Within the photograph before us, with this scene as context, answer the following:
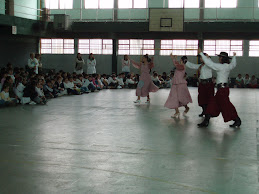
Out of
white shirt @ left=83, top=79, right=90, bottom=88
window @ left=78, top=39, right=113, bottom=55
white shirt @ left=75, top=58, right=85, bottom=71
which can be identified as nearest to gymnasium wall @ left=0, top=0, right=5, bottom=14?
white shirt @ left=75, top=58, right=85, bottom=71

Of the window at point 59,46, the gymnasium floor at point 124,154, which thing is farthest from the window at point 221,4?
the gymnasium floor at point 124,154

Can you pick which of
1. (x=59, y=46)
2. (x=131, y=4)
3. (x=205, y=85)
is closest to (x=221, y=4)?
(x=131, y=4)

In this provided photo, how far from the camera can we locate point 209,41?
24.0m

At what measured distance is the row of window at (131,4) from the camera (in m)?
23.2

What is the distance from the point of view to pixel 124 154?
553cm

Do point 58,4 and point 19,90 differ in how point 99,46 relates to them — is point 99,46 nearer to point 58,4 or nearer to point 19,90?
point 58,4

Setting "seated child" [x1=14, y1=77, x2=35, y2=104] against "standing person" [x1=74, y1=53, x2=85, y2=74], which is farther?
"standing person" [x1=74, y1=53, x2=85, y2=74]

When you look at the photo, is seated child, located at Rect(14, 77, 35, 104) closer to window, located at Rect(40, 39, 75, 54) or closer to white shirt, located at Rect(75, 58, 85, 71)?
white shirt, located at Rect(75, 58, 85, 71)

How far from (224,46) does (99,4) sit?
815cm

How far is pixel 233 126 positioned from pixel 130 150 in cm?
301

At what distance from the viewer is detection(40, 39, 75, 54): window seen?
25.5 m

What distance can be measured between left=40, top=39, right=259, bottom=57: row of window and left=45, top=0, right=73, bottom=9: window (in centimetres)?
209

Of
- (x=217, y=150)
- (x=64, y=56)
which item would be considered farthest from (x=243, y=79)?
(x=217, y=150)

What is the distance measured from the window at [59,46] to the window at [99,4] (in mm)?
2524
